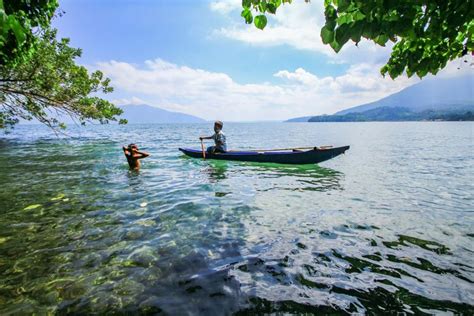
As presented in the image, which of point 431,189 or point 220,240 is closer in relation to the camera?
point 220,240

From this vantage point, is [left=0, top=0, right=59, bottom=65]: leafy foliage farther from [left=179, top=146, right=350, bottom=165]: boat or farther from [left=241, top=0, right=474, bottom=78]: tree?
[left=179, top=146, right=350, bottom=165]: boat

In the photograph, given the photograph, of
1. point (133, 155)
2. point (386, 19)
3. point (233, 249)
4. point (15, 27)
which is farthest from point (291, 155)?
point (15, 27)

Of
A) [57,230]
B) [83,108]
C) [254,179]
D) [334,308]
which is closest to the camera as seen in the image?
[334,308]

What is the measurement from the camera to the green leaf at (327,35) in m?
2.63

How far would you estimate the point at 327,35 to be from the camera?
2664 millimetres

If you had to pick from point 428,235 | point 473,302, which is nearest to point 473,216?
point 428,235

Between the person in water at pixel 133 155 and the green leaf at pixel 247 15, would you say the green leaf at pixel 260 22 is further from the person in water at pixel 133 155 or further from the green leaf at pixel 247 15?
the person in water at pixel 133 155

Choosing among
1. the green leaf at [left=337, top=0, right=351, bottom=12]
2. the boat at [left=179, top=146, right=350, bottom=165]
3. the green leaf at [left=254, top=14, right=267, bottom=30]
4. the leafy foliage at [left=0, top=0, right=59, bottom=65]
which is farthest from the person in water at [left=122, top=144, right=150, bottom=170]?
the green leaf at [left=337, top=0, right=351, bottom=12]

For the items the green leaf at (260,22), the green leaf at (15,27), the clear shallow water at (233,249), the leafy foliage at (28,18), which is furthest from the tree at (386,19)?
the leafy foliage at (28,18)

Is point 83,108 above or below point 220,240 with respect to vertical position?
above

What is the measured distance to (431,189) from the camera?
11.9 meters

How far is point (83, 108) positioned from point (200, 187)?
16.4 metres

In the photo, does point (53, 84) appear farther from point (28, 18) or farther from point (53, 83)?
point (28, 18)

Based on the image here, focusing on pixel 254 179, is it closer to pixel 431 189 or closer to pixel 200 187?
pixel 200 187
